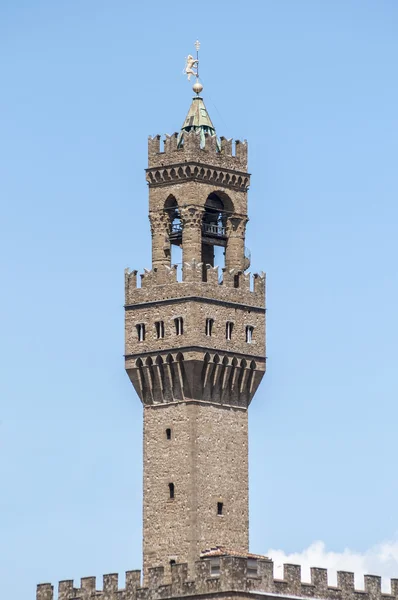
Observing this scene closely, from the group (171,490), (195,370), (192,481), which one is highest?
(195,370)

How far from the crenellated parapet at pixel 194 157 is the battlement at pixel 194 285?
460 centimetres

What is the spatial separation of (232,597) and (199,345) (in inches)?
537

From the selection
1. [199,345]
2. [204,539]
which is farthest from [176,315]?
[204,539]

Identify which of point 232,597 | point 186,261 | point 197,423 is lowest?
point 232,597

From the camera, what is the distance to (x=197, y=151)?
126 meters

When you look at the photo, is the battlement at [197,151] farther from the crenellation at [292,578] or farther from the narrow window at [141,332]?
the crenellation at [292,578]

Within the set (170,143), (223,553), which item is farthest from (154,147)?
(223,553)

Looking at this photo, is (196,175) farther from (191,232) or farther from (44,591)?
(44,591)

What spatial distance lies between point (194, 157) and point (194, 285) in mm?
6497

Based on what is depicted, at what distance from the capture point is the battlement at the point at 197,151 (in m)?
126

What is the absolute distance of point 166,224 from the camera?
127m

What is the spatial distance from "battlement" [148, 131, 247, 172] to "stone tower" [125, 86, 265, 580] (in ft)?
0.16

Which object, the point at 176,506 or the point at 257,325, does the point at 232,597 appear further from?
the point at 257,325

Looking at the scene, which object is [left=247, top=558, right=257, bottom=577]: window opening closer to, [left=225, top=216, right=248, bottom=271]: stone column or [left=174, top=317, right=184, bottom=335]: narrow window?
[left=174, top=317, right=184, bottom=335]: narrow window
